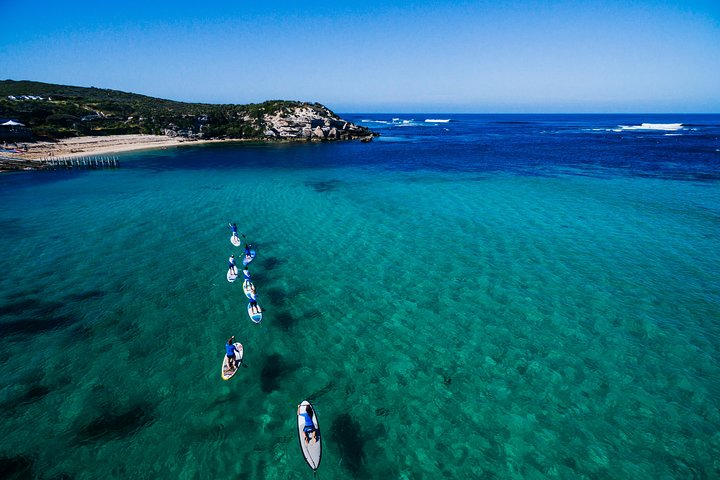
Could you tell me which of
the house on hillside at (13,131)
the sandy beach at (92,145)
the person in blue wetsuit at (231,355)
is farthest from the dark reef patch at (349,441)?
the house on hillside at (13,131)

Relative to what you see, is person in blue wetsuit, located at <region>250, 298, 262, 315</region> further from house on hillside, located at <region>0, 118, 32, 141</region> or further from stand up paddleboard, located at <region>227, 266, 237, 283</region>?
house on hillside, located at <region>0, 118, 32, 141</region>

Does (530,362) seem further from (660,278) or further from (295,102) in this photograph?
(295,102)

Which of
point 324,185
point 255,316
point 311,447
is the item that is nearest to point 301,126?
point 324,185

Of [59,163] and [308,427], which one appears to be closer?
[308,427]

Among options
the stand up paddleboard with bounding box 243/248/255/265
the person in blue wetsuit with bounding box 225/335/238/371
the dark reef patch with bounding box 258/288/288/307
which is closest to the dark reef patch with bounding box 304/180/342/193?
the stand up paddleboard with bounding box 243/248/255/265

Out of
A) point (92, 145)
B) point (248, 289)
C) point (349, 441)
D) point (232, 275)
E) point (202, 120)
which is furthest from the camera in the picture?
point (202, 120)

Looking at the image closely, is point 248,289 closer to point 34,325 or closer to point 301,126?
point 34,325

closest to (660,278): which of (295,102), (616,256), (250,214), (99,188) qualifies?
(616,256)
